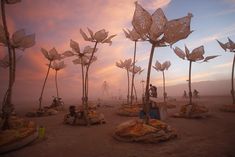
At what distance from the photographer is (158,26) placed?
1030 cm

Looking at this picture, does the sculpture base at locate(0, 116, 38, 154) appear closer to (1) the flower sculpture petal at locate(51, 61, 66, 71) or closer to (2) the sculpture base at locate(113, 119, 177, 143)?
(2) the sculpture base at locate(113, 119, 177, 143)

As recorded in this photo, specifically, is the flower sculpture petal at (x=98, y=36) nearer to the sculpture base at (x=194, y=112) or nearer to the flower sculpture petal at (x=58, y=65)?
the sculpture base at (x=194, y=112)

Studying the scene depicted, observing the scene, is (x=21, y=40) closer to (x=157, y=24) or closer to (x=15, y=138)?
(x=15, y=138)

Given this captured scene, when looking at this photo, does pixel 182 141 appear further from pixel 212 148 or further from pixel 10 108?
pixel 10 108

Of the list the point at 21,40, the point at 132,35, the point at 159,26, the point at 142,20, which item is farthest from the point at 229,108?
the point at 21,40

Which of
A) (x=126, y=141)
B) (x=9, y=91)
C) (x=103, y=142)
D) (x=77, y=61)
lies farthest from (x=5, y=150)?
(x=77, y=61)

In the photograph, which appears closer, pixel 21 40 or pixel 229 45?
pixel 21 40

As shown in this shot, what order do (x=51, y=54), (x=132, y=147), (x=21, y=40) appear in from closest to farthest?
(x=132, y=147) → (x=21, y=40) → (x=51, y=54)

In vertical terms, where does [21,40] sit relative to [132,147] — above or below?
above

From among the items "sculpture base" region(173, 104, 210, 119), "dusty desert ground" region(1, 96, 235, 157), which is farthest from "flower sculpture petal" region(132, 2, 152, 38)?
"sculpture base" region(173, 104, 210, 119)

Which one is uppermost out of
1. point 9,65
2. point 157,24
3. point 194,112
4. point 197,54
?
point 157,24

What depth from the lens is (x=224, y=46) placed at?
1969 cm

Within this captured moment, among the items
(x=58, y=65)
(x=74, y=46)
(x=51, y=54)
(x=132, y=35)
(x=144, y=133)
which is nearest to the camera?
(x=144, y=133)

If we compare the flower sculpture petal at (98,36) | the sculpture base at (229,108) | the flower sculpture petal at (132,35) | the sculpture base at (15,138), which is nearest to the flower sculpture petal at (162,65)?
the flower sculpture petal at (132,35)
